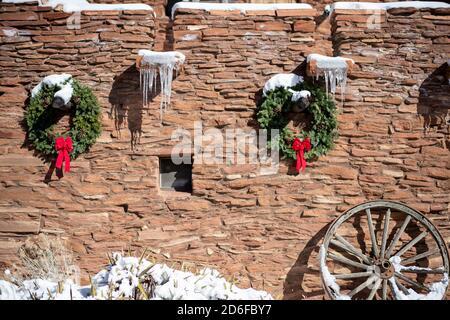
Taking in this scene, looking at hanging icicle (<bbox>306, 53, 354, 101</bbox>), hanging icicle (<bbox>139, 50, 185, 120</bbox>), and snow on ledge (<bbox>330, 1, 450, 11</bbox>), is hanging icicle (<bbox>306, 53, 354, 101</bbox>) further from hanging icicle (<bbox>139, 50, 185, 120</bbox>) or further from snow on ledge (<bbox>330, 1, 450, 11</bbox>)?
hanging icicle (<bbox>139, 50, 185, 120</bbox>)

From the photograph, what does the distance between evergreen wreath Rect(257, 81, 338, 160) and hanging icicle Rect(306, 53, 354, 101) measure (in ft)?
0.63

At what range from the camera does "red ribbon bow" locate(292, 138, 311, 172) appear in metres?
4.51

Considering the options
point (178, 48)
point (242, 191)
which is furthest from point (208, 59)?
point (242, 191)

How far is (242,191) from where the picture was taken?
4574mm

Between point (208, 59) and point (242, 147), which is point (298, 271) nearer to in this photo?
point (242, 147)

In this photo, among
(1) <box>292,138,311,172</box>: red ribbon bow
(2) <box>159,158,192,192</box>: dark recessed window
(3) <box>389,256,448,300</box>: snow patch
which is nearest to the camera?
(3) <box>389,256,448,300</box>: snow patch

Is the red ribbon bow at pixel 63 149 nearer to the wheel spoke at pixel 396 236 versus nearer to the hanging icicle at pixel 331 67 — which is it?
the hanging icicle at pixel 331 67

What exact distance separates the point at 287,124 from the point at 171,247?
1935mm

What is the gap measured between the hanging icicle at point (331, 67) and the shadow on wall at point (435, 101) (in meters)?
0.98

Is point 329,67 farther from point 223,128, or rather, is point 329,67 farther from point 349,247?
point 349,247

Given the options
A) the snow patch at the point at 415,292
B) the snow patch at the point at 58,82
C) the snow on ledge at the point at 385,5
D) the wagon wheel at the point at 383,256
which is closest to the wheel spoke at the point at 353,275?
the wagon wheel at the point at 383,256

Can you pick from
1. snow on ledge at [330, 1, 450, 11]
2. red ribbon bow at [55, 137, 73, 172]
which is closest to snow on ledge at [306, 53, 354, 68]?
snow on ledge at [330, 1, 450, 11]

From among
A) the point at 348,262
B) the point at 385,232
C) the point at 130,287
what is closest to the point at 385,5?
the point at 385,232

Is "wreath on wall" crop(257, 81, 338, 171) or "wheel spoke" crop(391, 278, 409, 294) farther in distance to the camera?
"wreath on wall" crop(257, 81, 338, 171)
